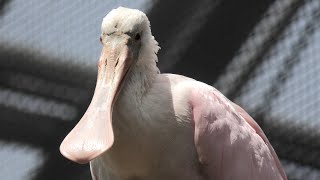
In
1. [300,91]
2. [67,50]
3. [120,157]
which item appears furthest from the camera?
[300,91]

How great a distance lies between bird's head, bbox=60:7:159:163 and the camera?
3.32 metres

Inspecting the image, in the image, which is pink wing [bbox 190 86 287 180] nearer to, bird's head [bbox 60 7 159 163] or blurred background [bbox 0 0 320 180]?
bird's head [bbox 60 7 159 163]

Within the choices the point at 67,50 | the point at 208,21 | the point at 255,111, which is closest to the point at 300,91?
the point at 255,111

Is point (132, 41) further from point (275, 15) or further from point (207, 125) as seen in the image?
point (275, 15)

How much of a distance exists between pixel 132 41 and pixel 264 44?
1258mm

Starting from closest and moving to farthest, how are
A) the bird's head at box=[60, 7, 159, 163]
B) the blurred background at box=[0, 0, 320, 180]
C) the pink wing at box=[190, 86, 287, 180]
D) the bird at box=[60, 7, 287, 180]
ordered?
the bird's head at box=[60, 7, 159, 163] < the bird at box=[60, 7, 287, 180] < the pink wing at box=[190, 86, 287, 180] < the blurred background at box=[0, 0, 320, 180]

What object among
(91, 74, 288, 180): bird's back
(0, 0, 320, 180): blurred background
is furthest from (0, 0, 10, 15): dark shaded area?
(91, 74, 288, 180): bird's back

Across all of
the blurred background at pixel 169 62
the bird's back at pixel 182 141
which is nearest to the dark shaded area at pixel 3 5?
the blurred background at pixel 169 62

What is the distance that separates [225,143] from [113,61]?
1.54 feet

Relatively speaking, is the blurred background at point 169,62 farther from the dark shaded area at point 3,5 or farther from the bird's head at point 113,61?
the bird's head at point 113,61

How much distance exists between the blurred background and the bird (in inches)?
33.9

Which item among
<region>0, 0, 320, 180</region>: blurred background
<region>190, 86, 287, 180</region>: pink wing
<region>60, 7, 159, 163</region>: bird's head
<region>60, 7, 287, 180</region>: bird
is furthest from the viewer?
<region>0, 0, 320, 180</region>: blurred background

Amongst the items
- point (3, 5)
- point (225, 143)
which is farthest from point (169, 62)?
point (225, 143)

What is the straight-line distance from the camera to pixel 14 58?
4.57 meters
